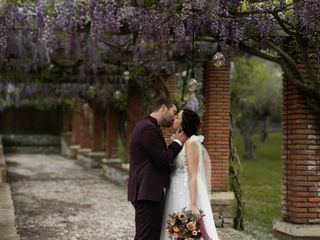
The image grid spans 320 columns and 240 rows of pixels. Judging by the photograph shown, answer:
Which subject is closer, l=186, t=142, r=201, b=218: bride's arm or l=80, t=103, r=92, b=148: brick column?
l=186, t=142, r=201, b=218: bride's arm

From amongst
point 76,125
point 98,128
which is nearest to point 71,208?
point 98,128

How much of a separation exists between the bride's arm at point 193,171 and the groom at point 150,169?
0.09 m

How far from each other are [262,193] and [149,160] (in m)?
10.6

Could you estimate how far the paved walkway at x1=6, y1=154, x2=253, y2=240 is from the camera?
7.09m

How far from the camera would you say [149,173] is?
4.14m

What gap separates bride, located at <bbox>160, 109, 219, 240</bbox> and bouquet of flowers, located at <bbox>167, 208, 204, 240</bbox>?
6cm

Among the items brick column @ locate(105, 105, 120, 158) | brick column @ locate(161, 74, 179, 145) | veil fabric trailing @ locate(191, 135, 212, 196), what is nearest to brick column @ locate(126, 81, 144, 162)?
brick column @ locate(105, 105, 120, 158)

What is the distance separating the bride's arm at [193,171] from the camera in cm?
421

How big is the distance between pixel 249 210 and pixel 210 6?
7025mm

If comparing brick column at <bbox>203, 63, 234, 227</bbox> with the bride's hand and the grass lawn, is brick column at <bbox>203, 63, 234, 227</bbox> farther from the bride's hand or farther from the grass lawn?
the bride's hand

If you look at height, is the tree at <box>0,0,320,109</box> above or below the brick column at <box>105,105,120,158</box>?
above

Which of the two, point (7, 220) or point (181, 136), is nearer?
point (181, 136)

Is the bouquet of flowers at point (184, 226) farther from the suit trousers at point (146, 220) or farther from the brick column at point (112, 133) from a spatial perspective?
the brick column at point (112, 133)

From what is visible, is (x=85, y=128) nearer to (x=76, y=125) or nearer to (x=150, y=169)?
(x=76, y=125)
